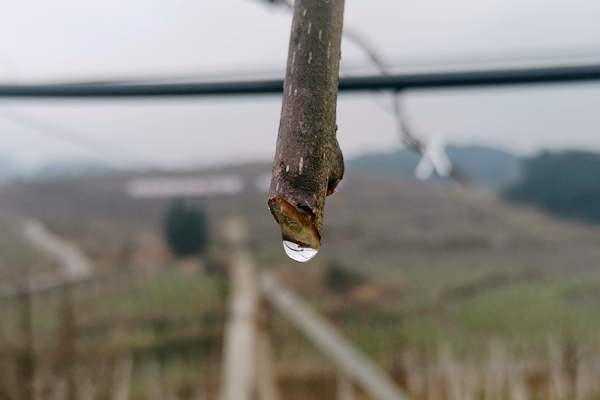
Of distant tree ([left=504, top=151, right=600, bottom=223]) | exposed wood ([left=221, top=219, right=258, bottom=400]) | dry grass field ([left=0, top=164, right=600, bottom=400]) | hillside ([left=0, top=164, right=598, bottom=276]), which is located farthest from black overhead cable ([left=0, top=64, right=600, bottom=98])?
hillside ([left=0, top=164, right=598, bottom=276])

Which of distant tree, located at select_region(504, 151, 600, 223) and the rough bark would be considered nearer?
the rough bark

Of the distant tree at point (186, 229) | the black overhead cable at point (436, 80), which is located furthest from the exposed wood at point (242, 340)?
the black overhead cable at point (436, 80)

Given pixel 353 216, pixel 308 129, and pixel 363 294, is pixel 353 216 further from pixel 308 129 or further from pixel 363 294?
pixel 308 129

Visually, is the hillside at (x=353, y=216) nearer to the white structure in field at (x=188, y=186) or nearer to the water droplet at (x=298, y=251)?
the white structure in field at (x=188, y=186)

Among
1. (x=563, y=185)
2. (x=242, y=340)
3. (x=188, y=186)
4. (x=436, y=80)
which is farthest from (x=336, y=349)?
(x=436, y=80)

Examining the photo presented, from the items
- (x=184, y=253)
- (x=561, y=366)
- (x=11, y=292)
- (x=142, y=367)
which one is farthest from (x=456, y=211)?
(x=11, y=292)

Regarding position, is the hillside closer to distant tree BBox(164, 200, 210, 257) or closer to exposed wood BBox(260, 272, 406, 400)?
distant tree BBox(164, 200, 210, 257)

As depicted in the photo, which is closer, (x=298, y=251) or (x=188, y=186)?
(x=298, y=251)
